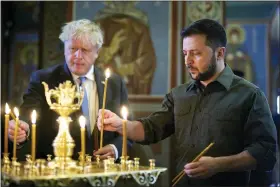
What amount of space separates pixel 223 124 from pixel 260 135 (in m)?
0.14

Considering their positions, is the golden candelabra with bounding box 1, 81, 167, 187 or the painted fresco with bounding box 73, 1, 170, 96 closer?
the golden candelabra with bounding box 1, 81, 167, 187

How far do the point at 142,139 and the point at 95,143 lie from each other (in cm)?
23

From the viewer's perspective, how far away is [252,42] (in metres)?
4.29

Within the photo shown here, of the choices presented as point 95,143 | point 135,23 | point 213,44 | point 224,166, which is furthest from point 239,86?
point 135,23

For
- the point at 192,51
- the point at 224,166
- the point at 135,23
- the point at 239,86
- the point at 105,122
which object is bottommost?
the point at 224,166

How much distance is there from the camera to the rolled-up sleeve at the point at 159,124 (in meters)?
1.59

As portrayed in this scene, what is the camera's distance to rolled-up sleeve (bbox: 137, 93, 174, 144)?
1.59 m

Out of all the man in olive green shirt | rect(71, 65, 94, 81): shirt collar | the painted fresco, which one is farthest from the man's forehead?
the painted fresco

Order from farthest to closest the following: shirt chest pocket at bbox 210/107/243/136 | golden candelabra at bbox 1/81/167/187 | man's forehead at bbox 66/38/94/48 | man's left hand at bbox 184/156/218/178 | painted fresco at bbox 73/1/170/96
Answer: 1. painted fresco at bbox 73/1/170/96
2. man's forehead at bbox 66/38/94/48
3. shirt chest pocket at bbox 210/107/243/136
4. man's left hand at bbox 184/156/218/178
5. golden candelabra at bbox 1/81/167/187

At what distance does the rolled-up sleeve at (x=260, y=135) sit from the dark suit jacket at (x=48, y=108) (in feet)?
1.80

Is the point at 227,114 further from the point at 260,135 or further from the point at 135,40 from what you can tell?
the point at 135,40

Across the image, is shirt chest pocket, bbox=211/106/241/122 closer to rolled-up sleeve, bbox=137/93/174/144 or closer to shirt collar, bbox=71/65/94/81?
rolled-up sleeve, bbox=137/93/174/144

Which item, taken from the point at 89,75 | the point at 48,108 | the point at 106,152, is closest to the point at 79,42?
the point at 89,75

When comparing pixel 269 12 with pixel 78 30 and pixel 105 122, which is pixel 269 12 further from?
pixel 105 122
